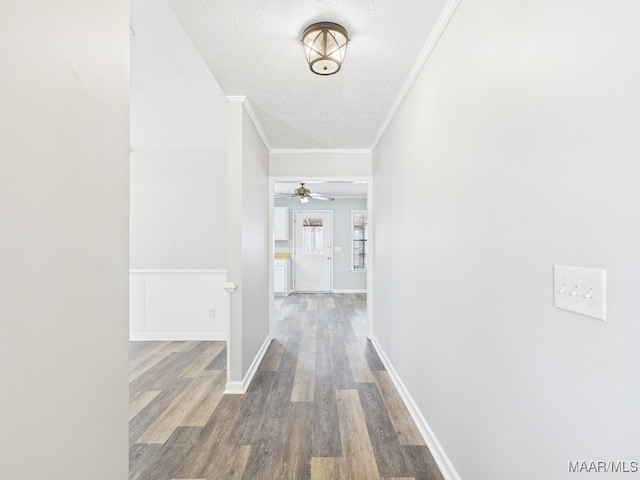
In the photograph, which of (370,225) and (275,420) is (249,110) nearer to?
(370,225)

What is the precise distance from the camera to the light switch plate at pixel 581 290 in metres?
0.78

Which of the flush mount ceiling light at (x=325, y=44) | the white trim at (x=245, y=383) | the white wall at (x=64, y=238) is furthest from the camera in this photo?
the white trim at (x=245, y=383)

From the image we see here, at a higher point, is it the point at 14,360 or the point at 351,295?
the point at 14,360

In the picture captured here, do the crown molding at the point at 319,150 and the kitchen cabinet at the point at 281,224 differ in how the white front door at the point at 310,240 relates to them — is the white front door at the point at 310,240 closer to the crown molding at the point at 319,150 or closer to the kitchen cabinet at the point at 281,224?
the kitchen cabinet at the point at 281,224

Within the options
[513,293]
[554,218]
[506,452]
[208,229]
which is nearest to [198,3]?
[554,218]

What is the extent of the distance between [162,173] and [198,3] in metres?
2.90

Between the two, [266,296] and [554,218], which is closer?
[554,218]

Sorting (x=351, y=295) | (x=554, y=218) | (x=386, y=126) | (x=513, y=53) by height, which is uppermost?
(x=386, y=126)

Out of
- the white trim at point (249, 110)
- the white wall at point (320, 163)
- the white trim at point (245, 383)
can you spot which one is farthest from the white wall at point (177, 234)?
the white trim at point (245, 383)

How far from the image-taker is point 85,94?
81cm

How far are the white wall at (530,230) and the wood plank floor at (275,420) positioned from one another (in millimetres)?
444

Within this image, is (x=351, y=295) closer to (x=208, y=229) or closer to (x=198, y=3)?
(x=208, y=229)

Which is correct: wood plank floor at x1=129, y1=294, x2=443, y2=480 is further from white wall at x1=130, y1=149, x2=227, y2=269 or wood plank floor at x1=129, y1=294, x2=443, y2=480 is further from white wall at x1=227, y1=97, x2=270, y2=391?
white wall at x1=130, y1=149, x2=227, y2=269

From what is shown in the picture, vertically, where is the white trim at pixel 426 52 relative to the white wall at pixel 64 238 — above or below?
above
